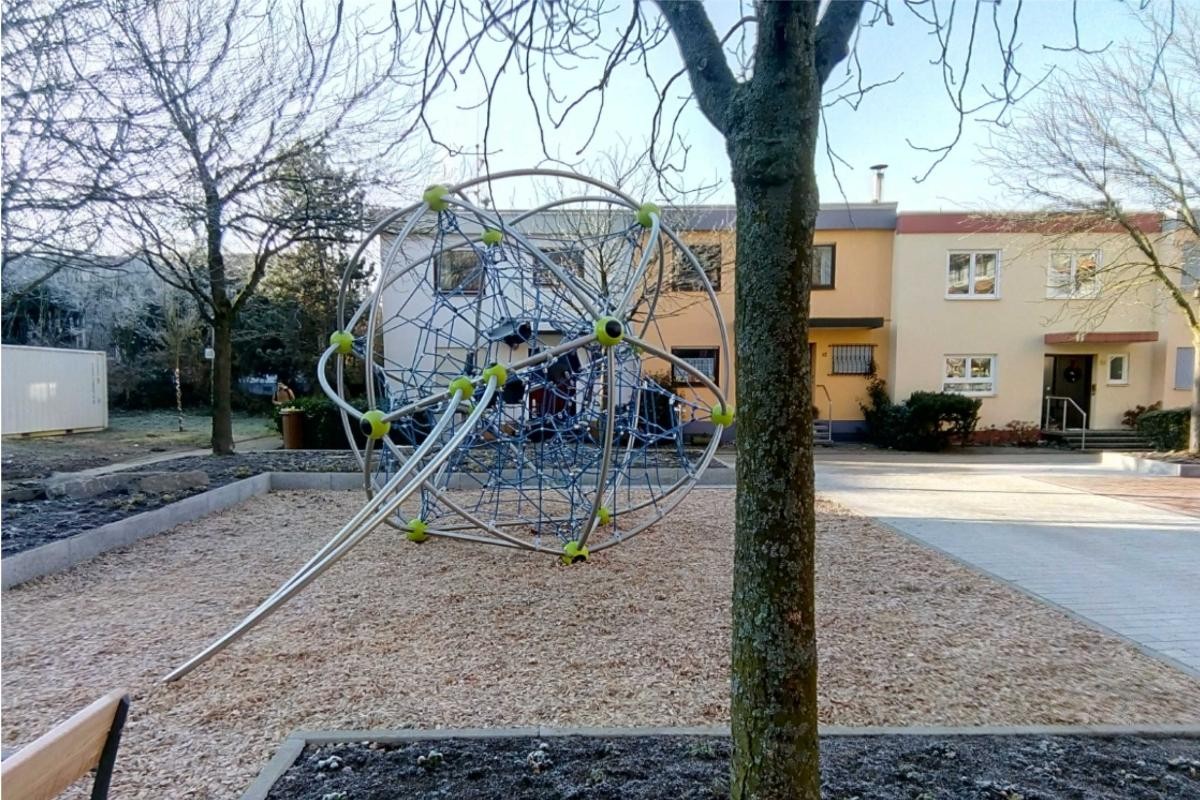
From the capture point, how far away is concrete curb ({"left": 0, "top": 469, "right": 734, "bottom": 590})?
5211 mm

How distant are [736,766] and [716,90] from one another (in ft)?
6.45

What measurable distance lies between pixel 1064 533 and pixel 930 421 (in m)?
8.89

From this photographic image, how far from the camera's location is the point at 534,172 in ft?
15.3

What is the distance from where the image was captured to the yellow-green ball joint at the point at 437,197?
180 inches

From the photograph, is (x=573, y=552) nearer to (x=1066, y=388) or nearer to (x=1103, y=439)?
(x=1103, y=439)

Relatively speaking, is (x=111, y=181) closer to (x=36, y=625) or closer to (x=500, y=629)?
(x=36, y=625)

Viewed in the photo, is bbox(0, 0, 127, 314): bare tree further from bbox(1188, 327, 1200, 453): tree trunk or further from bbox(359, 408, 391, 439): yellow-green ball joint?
bbox(1188, 327, 1200, 453): tree trunk

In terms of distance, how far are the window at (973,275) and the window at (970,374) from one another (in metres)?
1.58

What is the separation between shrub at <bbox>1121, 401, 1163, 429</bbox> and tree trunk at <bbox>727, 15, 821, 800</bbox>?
63.7 ft

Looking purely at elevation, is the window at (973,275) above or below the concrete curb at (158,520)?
above

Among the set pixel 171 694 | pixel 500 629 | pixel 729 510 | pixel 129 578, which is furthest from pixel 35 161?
pixel 729 510

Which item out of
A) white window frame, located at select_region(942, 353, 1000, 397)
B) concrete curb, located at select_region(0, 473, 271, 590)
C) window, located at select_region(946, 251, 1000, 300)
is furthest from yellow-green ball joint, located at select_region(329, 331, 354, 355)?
window, located at select_region(946, 251, 1000, 300)

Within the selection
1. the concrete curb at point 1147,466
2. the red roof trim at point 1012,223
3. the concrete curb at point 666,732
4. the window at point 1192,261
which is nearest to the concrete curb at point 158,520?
the concrete curb at point 666,732

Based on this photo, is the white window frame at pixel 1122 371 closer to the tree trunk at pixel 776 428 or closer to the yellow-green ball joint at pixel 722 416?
the yellow-green ball joint at pixel 722 416
